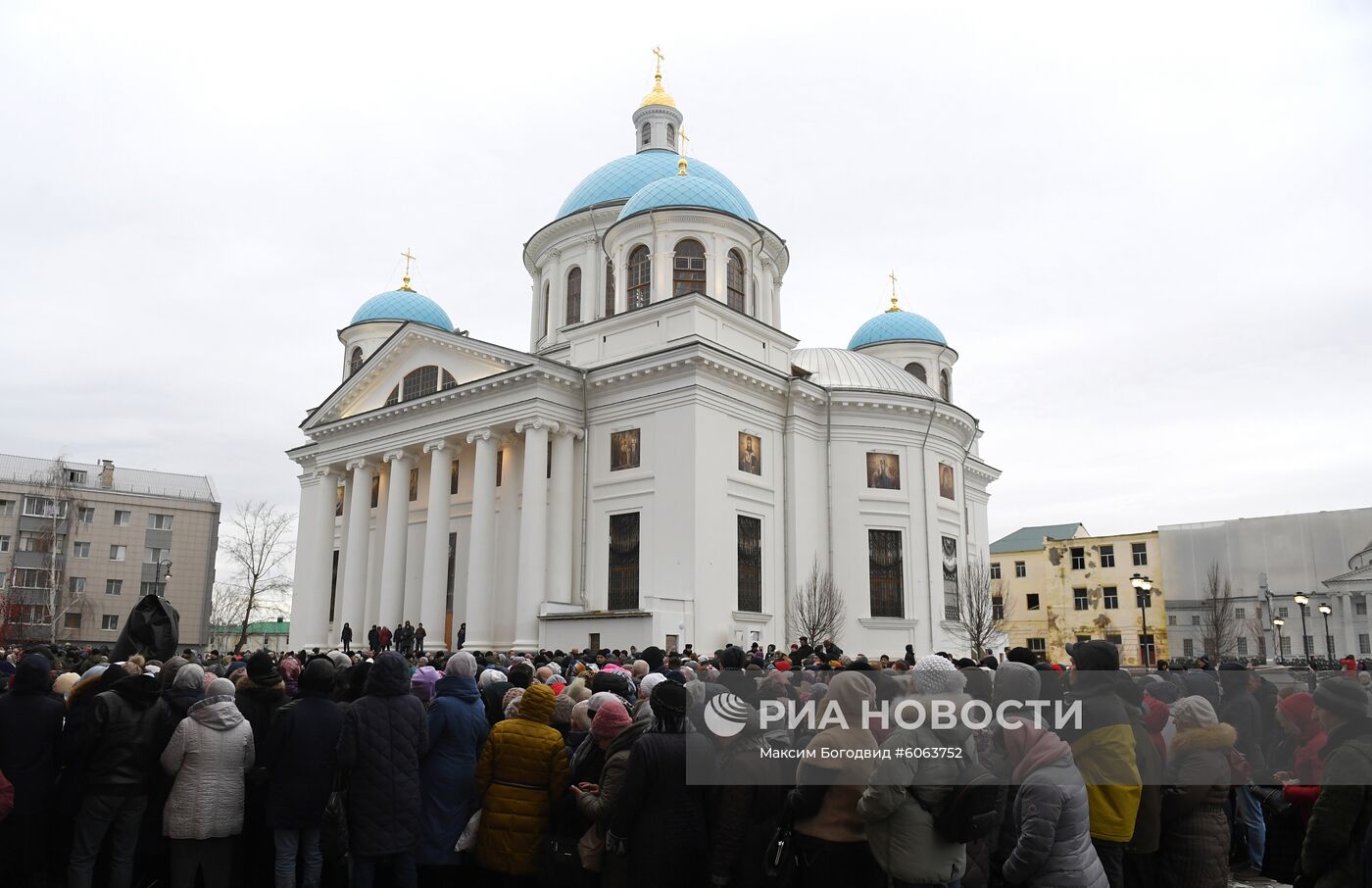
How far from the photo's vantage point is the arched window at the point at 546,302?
133 feet

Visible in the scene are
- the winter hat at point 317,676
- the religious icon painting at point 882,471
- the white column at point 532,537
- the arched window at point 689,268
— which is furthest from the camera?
the religious icon painting at point 882,471

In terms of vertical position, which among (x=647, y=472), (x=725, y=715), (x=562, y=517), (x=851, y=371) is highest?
(x=851, y=371)

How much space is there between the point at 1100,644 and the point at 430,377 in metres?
31.4

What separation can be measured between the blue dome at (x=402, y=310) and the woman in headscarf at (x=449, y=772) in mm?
39312

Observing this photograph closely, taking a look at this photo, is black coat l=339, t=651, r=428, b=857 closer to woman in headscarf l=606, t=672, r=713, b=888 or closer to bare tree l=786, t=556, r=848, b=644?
woman in headscarf l=606, t=672, r=713, b=888

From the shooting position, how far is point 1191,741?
5.91 metres

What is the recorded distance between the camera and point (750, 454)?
30.8 m

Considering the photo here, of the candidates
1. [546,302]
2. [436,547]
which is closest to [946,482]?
[436,547]

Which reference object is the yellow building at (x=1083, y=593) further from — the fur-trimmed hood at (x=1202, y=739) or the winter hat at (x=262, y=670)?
the winter hat at (x=262, y=670)

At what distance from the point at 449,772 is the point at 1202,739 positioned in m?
5.02

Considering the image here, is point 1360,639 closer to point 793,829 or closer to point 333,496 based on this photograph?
point 333,496

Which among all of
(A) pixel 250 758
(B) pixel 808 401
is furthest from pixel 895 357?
(A) pixel 250 758

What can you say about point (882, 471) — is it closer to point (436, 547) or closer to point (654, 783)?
point (436, 547)

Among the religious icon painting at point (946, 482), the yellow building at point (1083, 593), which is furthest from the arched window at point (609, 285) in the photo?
the yellow building at point (1083, 593)
